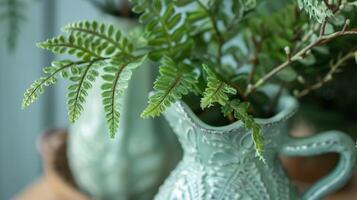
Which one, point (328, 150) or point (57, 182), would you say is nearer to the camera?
point (328, 150)

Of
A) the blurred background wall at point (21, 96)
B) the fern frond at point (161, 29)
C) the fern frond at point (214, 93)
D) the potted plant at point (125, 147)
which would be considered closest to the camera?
the fern frond at point (214, 93)

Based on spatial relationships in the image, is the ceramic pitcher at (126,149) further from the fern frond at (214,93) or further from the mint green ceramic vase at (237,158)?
the fern frond at (214,93)

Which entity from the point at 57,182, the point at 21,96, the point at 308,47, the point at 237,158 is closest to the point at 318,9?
the point at 308,47

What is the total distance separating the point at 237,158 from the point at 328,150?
9cm

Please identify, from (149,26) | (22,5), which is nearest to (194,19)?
(149,26)

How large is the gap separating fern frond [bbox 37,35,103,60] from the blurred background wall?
20.6 inches

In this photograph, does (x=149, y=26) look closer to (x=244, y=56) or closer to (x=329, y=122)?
(x=244, y=56)

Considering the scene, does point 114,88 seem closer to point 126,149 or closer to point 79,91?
point 79,91

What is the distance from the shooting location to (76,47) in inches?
21.9

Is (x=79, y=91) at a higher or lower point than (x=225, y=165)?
higher

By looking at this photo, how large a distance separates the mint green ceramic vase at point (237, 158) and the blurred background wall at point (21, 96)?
21.0 inches

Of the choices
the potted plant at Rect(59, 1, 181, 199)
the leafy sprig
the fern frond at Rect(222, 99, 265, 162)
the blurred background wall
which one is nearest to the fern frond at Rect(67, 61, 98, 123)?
the leafy sprig

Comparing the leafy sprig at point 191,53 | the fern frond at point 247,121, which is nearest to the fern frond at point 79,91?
the leafy sprig at point 191,53

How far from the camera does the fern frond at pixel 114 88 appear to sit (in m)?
0.49
